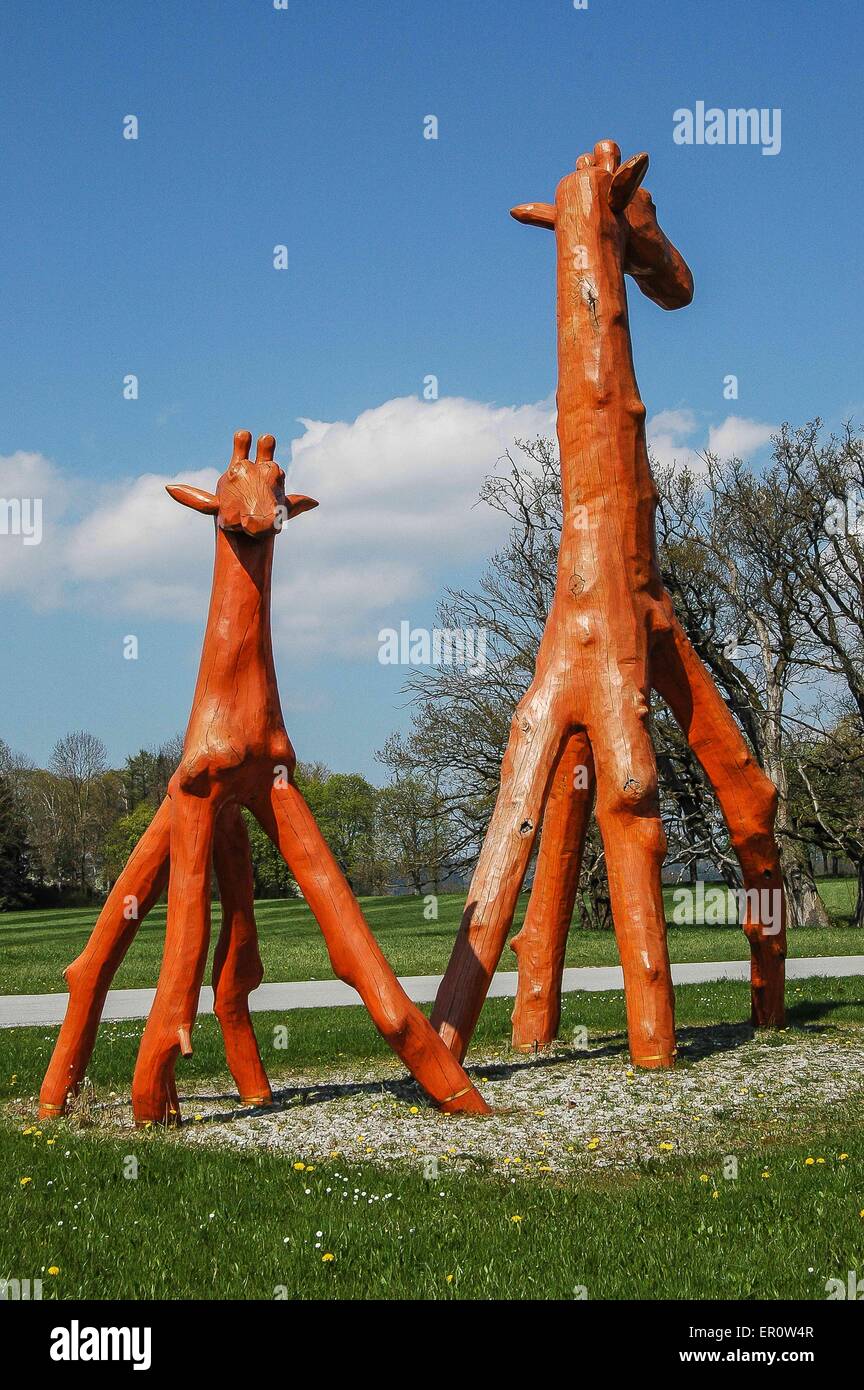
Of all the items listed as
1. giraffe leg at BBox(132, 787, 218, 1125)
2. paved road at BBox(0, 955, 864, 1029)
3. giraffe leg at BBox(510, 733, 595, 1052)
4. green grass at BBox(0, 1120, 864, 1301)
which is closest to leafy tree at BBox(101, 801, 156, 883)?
paved road at BBox(0, 955, 864, 1029)

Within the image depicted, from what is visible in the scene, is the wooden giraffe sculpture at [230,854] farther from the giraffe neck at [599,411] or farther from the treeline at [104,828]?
the treeline at [104,828]

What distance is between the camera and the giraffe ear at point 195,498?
7.11 meters

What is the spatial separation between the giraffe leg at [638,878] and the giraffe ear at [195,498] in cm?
287

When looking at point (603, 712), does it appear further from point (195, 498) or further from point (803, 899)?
point (803, 899)

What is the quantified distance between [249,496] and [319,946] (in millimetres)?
17438

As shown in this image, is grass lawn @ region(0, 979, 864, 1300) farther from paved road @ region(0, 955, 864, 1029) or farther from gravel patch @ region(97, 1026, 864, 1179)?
paved road @ region(0, 955, 864, 1029)

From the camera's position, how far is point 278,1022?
38.1 ft

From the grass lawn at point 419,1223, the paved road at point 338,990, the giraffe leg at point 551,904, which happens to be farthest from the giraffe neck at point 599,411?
the paved road at point 338,990

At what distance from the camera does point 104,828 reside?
54.0 m

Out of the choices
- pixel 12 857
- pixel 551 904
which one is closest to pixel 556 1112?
pixel 551 904

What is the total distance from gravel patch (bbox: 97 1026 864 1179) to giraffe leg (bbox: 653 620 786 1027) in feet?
2.97

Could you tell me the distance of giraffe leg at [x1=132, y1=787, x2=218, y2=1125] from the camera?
6707 millimetres
